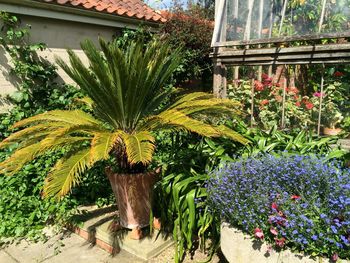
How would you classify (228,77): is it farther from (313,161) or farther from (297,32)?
(313,161)

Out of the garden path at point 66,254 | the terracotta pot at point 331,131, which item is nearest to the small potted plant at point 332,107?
the terracotta pot at point 331,131

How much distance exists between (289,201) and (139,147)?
1326 mm

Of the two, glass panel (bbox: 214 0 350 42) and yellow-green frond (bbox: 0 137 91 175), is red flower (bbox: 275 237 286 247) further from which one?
glass panel (bbox: 214 0 350 42)

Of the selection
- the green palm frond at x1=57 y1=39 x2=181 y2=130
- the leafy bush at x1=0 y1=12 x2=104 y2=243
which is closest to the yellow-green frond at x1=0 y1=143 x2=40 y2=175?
the leafy bush at x1=0 y1=12 x2=104 y2=243

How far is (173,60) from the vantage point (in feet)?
11.5

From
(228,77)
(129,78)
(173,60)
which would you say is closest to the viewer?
(129,78)

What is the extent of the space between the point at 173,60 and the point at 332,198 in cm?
212

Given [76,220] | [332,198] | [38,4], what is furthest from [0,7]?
[332,198]

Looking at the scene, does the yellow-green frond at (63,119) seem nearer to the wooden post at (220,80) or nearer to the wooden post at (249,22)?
the wooden post at (220,80)

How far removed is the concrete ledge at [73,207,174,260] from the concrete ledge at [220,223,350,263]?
0.90m

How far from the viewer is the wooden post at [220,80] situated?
5.35 m

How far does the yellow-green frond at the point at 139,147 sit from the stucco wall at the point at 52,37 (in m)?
3.42

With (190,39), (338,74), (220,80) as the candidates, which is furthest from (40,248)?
(190,39)

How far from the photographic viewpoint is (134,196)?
3.38 m
